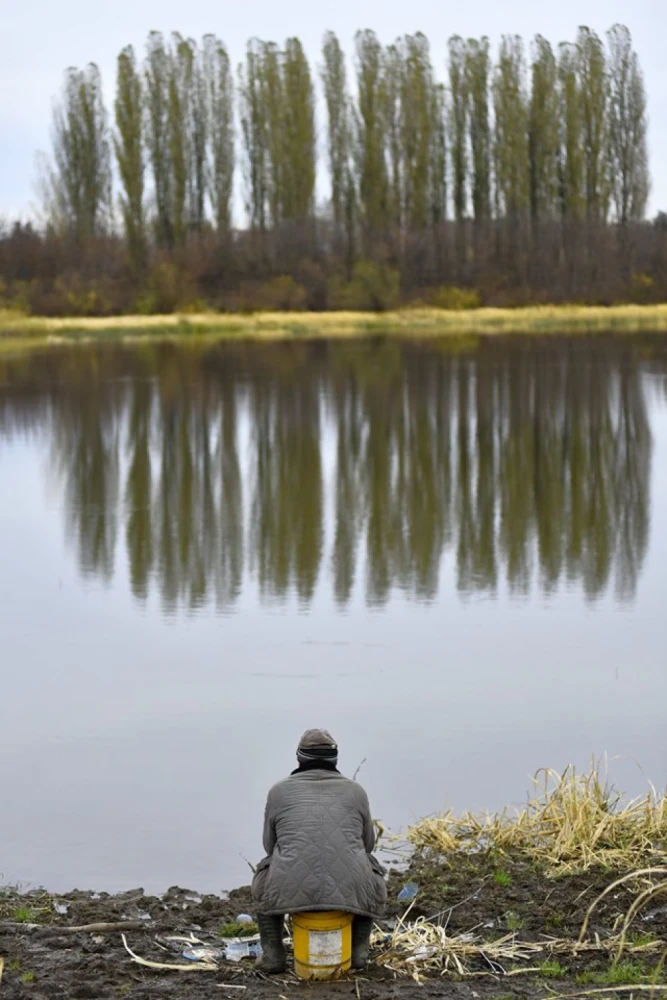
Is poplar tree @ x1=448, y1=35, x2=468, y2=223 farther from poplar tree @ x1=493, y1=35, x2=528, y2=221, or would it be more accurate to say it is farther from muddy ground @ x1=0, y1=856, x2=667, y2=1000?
muddy ground @ x1=0, y1=856, x2=667, y2=1000

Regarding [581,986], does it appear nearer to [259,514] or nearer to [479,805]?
[479,805]

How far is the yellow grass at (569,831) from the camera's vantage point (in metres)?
6.07

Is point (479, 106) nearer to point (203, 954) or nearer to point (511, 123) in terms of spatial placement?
point (511, 123)

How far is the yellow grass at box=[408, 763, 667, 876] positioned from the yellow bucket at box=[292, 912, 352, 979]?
1404 mm

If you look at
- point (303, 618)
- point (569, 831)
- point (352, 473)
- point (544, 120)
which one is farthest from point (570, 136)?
point (569, 831)

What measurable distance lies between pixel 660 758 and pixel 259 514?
27.6ft

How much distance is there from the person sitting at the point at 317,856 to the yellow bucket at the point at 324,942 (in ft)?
0.17

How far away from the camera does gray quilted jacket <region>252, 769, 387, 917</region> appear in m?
4.75

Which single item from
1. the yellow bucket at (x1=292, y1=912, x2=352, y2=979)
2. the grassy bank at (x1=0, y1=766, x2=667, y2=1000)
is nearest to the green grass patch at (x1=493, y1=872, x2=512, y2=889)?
the grassy bank at (x1=0, y1=766, x2=667, y2=1000)

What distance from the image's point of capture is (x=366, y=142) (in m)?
61.3

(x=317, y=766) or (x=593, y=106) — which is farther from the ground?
(x=593, y=106)

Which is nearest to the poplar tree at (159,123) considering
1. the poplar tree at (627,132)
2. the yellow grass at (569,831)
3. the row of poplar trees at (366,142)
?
the row of poplar trees at (366,142)

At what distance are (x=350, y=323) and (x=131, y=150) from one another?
10992mm

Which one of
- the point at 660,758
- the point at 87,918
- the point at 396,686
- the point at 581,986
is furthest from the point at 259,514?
the point at 581,986
